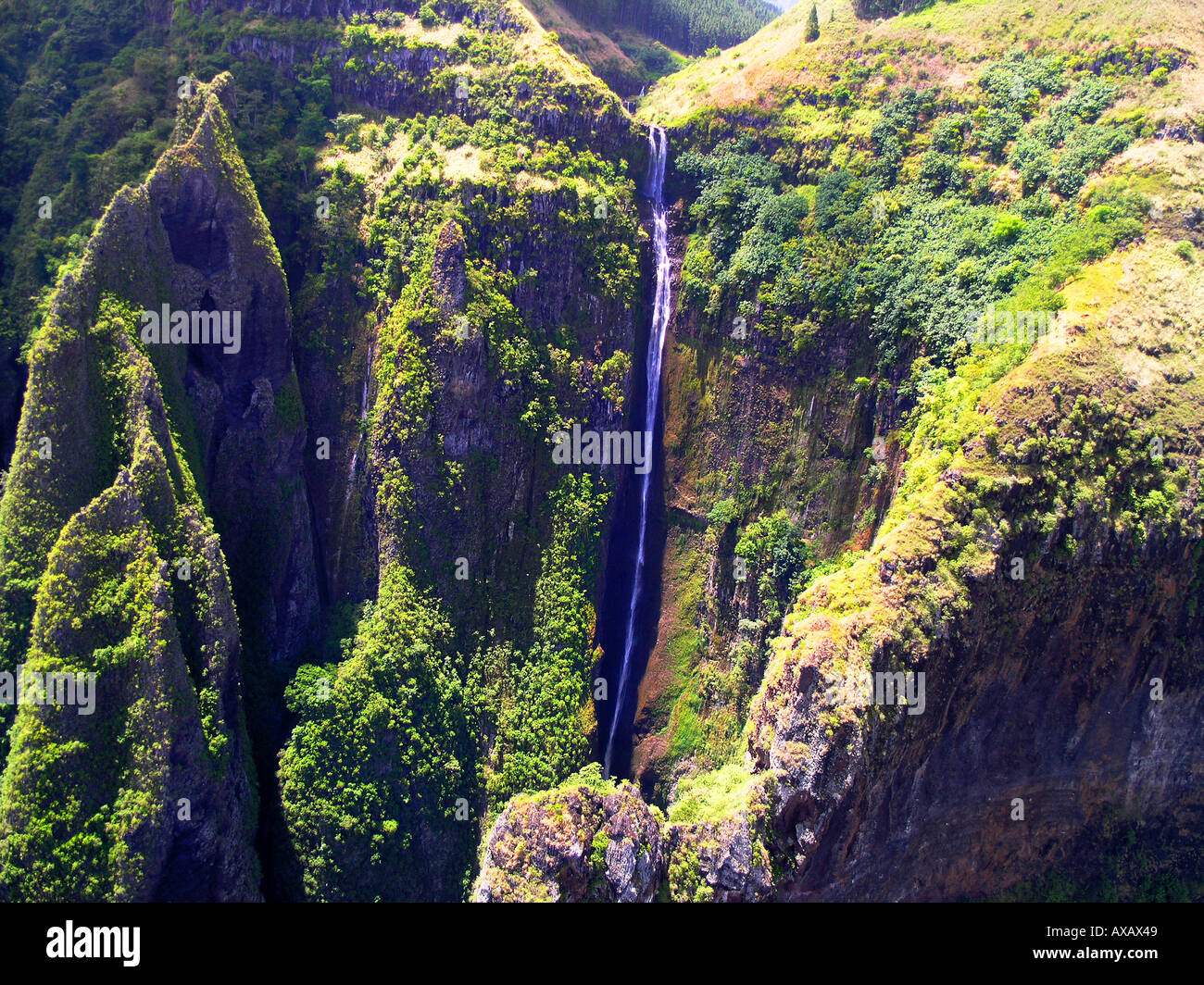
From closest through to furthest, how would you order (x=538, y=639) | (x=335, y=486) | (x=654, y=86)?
(x=538, y=639)
(x=335, y=486)
(x=654, y=86)

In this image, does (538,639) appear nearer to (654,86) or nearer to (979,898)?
(979,898)

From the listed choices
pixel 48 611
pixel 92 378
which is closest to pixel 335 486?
pixel 92 378

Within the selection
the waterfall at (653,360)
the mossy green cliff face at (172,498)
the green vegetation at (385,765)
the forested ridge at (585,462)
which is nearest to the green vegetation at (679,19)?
the forested ridge at (585,462)

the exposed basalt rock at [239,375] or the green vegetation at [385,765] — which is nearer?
the green vegetation at [385,765]

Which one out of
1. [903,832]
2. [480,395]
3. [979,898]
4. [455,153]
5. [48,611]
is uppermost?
[455,153]

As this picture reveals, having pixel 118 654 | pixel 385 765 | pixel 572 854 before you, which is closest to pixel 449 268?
pixel 118 654

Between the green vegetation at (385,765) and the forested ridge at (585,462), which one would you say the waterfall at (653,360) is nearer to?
the forested ridge at (585,462)
